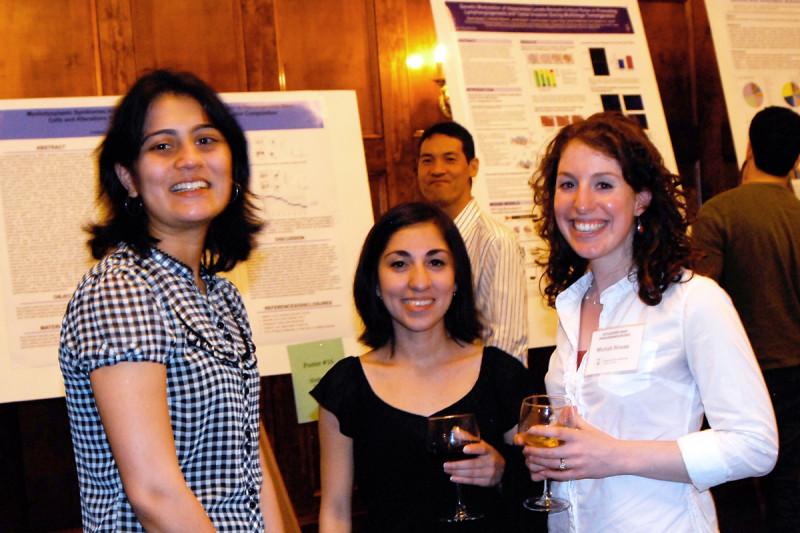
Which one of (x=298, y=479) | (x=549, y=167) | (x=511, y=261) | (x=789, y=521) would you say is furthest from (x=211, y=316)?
(x=298, y=479)

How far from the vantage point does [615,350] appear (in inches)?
65.1

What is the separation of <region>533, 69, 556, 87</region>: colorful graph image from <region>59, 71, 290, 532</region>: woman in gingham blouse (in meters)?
2.63

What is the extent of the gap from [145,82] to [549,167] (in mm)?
972

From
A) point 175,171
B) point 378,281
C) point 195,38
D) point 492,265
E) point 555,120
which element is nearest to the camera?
point 175,171

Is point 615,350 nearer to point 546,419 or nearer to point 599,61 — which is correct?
point 546,419

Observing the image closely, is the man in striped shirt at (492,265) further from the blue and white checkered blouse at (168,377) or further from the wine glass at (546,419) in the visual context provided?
the blue and white checkered blouse at (168,377)

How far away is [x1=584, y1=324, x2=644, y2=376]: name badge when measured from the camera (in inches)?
63.4

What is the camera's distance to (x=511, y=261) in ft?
10.8

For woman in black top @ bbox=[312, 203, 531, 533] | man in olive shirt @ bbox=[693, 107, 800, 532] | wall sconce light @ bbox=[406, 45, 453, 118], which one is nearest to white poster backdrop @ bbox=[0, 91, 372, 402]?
wall sconce light @ bbox=[406, 45, 453, 118]

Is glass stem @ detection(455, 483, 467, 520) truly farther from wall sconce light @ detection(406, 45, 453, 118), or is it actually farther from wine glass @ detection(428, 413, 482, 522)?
wall sconce light @ detection(406, 45, 453, 118)

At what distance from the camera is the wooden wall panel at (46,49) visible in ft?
14.3

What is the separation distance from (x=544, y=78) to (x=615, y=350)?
8.84ft

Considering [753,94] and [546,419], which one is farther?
[753,94]

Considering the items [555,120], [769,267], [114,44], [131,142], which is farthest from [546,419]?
[114,44]
